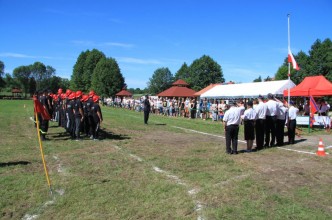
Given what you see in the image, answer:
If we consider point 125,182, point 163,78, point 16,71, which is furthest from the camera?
point 16,71

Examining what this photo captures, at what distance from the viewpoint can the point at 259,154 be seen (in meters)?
10.4

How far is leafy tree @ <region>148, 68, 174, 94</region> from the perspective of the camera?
123 m

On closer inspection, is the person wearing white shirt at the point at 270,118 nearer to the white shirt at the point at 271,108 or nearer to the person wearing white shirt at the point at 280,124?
the white shirt at the point at 271,108

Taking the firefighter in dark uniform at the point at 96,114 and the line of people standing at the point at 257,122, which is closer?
the line of people standing at the point at 257,122

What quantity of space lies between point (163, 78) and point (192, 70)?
100 ft

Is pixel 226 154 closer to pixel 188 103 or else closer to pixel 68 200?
pixel 68 200

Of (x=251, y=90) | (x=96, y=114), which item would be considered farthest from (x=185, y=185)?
(x=251, y=90)

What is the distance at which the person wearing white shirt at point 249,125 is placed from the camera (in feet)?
35.6

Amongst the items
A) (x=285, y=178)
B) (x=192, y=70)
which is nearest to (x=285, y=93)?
(x=285, y=178)

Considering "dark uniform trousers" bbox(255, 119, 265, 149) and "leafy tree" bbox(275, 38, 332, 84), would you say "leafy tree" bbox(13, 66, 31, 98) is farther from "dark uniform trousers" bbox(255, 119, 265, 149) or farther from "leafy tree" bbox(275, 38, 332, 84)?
"dark uniform trousers" bbox(255, 119, 265, 149)

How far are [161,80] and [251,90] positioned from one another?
95350mm

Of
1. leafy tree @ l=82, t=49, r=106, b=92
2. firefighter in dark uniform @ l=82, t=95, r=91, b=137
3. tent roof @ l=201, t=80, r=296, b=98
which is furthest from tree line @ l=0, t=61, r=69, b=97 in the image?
firefighter in dark uniform @ l=82, t=95, r=91, b=137

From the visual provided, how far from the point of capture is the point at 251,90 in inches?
1139

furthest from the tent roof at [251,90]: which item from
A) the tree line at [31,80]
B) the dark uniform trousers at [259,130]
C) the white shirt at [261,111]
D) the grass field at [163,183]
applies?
the tree line at [31,80]
